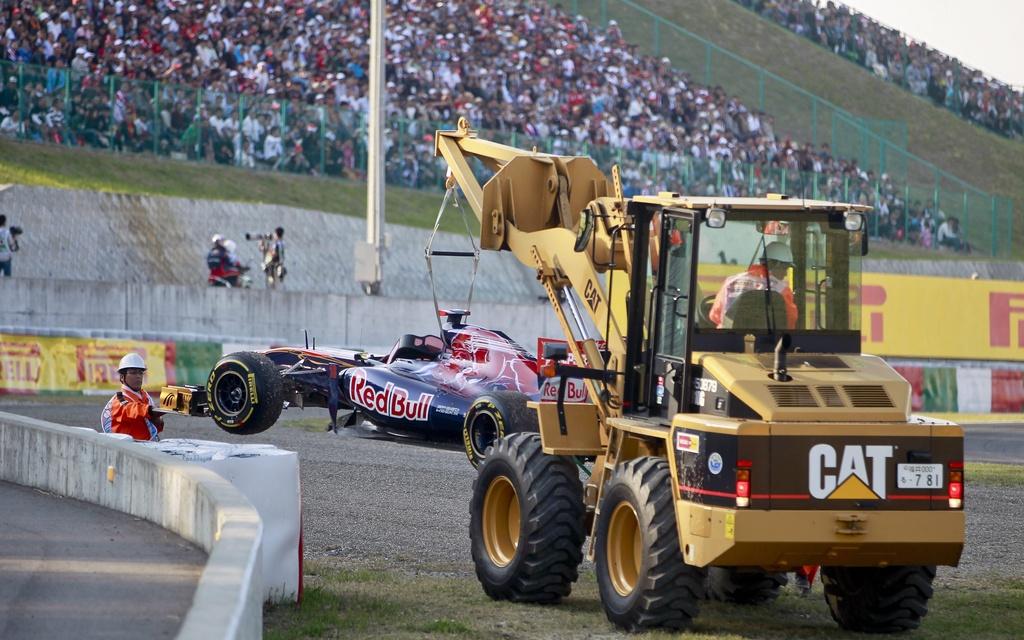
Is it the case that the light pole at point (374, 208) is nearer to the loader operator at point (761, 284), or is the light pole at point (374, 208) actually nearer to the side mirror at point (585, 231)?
the side mirror at point (585, 231)

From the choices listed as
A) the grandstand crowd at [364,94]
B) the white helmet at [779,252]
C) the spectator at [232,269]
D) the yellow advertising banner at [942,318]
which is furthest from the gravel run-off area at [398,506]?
the yellow advertising banner at [942,318]

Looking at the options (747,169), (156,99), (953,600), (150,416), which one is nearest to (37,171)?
(156,99)

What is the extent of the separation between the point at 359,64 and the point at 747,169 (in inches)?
415

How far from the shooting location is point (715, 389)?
28.1 ft

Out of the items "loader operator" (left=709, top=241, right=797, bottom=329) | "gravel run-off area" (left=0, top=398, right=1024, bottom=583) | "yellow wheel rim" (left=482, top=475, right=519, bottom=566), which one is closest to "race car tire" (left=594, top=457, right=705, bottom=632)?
"loader operator" (left=709, top=241, right=797, bottom=329)

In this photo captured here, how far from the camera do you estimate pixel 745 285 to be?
29.1 ft

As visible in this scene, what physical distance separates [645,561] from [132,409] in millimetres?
5089

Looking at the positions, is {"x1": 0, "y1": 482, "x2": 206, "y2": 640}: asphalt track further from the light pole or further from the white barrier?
the light pole

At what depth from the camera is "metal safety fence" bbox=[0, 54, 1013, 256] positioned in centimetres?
3152

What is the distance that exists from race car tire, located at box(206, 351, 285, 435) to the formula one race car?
204 millimetres

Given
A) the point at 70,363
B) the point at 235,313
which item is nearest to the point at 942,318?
the point at 235,313

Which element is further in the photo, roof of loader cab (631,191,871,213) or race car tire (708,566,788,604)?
race car tire (708,566,788,604)

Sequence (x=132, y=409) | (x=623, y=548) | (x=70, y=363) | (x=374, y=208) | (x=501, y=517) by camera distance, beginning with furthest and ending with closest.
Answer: (x=374, y=208)
(x=70, y=363)
(x=132, y=409)
(x=501, y=517)
(x=623, y=548)

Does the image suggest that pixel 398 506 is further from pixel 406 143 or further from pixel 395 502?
pixel 406 143
